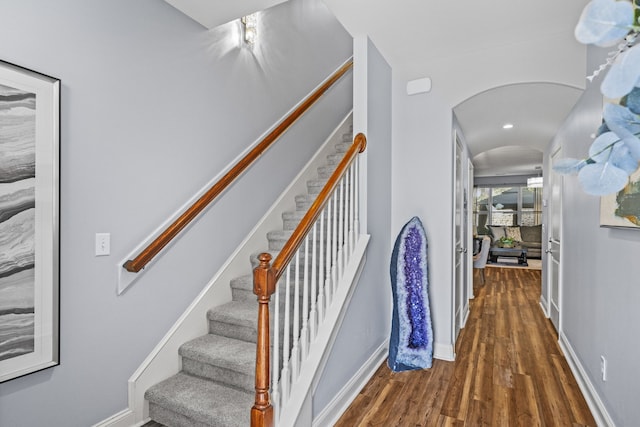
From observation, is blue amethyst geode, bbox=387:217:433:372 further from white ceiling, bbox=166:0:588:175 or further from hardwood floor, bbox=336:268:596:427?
white ceiling, bbox=166:0:588:175

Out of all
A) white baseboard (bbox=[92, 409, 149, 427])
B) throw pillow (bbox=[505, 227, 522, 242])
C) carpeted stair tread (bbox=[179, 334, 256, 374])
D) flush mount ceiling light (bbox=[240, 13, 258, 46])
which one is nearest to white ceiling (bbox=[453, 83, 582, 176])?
flush mount ceiling light (bbox=[240, 13, 258, 46])

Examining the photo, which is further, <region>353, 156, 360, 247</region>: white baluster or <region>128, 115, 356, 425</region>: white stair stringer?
<region>353, 156, 360, 247</region>: white baluster

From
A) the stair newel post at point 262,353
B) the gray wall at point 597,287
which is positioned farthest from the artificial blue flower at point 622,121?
the gray wall at point 597,287

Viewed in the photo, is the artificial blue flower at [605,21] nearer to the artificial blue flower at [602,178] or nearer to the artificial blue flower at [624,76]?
the artificial blue flower at [624,76]

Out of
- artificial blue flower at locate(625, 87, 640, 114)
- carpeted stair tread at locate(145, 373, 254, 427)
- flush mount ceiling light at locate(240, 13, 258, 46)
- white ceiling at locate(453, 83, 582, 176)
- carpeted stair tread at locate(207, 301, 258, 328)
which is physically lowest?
carpeted stair tread at locate(145, 373, 254, 427)

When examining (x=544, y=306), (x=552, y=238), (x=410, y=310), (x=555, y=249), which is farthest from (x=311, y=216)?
(x=544, y=306)

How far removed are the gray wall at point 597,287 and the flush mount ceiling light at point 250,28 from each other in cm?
242

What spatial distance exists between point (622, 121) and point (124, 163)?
2.12 m

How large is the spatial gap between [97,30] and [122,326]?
5.16ft

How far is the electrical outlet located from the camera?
1826mm

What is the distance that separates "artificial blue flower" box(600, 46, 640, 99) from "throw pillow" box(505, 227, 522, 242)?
11.6 meters

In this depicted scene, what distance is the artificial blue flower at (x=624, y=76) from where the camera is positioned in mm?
336

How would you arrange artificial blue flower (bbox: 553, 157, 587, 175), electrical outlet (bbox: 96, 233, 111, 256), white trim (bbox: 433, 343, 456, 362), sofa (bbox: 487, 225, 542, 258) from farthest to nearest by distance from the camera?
sofa (bbox: 487, 225, 542, 258)
white trim (bbox: 433, 343, 456, 362)
electrical outlet (bbox: 96, 233, 111, 256)
artificial blue flower (bbox: 553, 157, 587, 175)

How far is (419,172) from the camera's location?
3139 mm
